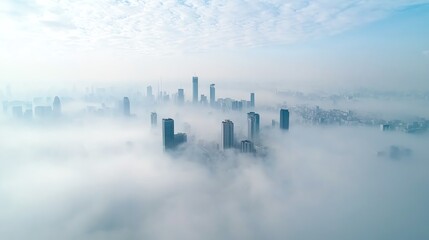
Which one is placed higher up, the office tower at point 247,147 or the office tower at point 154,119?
the office tower at point 154,119

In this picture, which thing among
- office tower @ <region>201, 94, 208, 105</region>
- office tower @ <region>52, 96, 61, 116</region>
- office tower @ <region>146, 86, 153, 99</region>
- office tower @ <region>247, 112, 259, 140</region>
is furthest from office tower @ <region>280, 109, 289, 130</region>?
office tower @ <region>52, 96, 61, 116</region>

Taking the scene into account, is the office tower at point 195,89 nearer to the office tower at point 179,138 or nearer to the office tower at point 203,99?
the office tower at point 203,99

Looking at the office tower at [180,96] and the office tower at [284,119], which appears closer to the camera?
the office tower at [284,119]

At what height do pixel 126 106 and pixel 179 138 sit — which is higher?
pixel 126 106

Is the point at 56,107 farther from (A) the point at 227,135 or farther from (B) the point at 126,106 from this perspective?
(A) the point at 227,135

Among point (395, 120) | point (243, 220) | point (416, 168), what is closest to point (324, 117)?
point (395, 120)

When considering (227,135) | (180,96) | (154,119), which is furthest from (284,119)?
(180,96)

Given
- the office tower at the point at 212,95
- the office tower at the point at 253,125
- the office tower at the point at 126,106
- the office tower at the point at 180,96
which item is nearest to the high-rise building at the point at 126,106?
the office tower at the point at 126,106

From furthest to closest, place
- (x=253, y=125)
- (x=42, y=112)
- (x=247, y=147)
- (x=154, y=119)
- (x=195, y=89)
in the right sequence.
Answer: (x=195, y=89) → (x=154, y=119) → (x=42, y=112) → (x=253, y=125) → (x=247, y=147)

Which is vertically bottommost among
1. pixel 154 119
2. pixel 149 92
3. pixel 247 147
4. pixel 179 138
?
pixel 247 147
